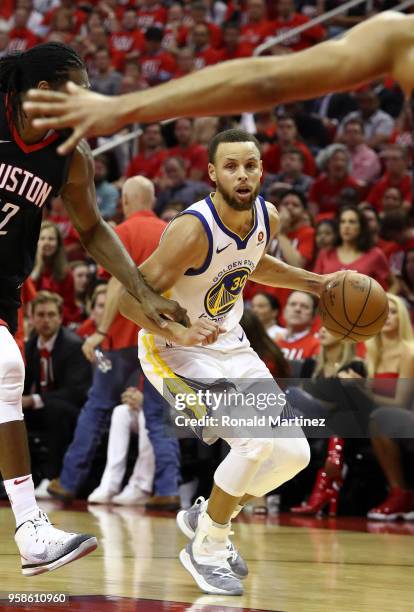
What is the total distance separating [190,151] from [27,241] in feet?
28.6

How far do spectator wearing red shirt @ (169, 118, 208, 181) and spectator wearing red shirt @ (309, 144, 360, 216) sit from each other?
56.5 inches

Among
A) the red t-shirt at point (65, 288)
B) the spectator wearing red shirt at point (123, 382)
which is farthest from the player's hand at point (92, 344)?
the red t-shirt at point (65, 288)

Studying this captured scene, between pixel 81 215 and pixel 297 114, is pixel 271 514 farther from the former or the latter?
pixel 297 114

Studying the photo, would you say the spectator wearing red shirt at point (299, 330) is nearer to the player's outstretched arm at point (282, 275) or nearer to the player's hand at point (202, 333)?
the player's outstretched arm at point (282, 275)

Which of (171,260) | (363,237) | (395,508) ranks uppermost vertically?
(363,237)

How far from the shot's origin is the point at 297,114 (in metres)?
13.3

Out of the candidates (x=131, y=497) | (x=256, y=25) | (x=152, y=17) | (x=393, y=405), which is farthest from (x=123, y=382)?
(x=152, y=17)

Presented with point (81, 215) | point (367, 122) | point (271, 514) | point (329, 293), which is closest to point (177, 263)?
point (81, 215)

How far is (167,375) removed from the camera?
17.2 ft

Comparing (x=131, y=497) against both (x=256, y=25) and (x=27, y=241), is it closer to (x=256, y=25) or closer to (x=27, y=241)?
(x=27, y=241)

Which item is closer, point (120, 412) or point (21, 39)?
point (120, 412)

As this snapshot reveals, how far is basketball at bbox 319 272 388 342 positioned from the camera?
5.31 meters

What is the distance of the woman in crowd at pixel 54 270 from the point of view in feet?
34.9

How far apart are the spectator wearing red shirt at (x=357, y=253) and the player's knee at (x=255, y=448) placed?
4.50 meters
